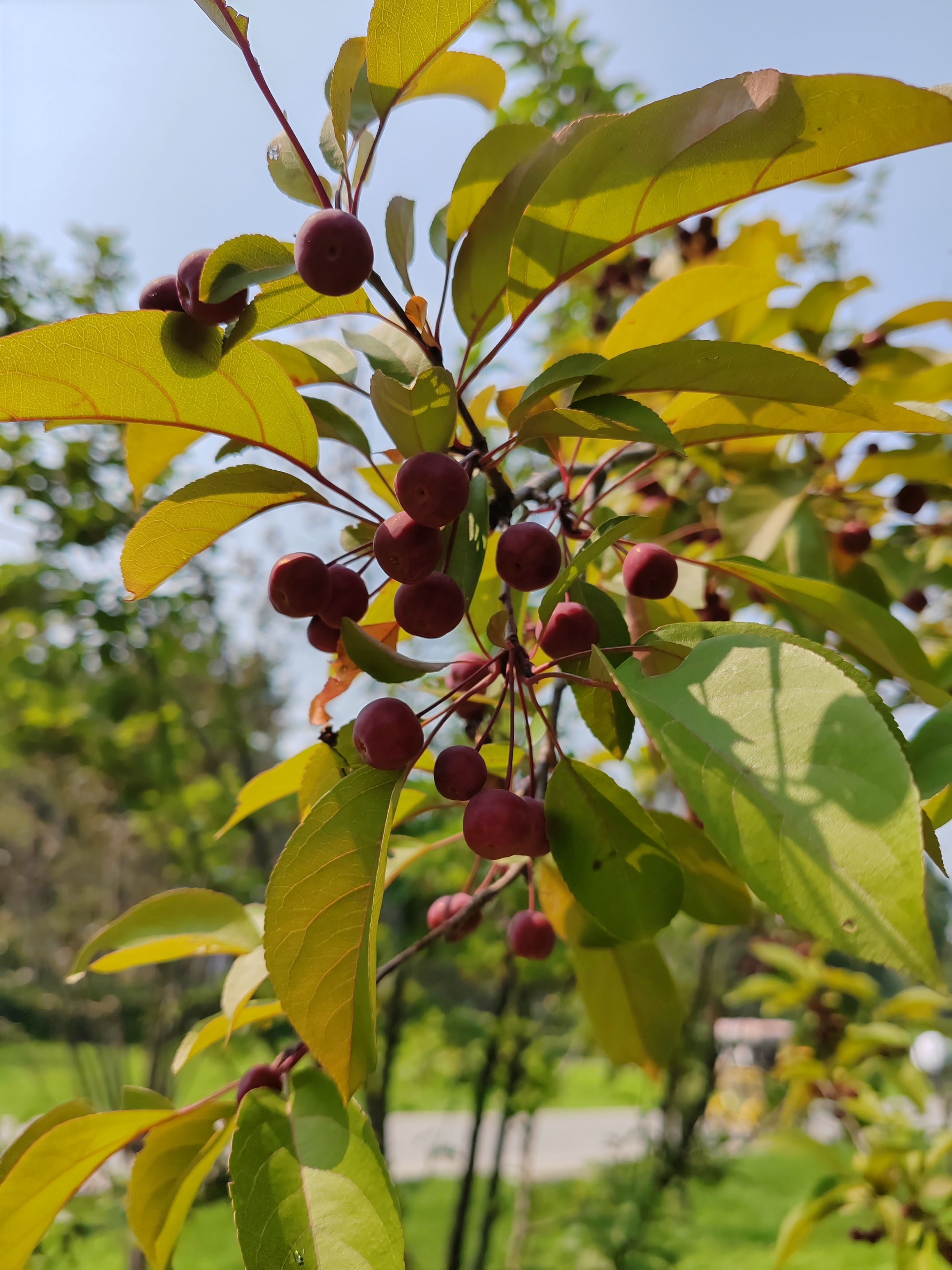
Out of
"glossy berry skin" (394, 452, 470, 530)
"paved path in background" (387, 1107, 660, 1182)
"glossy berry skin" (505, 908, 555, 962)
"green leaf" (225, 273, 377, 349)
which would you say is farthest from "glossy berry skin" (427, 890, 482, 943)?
"paved path in background" (387, 1107, 660, 1182)

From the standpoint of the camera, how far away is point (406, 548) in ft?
1.87

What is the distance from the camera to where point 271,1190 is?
57 centimetres

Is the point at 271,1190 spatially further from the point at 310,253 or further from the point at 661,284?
the point at 661,284

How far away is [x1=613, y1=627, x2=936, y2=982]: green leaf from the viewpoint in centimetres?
33

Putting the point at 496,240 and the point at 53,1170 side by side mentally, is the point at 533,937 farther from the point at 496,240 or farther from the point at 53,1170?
the point at 496,240

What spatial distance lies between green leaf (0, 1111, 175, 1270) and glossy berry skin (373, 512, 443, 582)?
53cm

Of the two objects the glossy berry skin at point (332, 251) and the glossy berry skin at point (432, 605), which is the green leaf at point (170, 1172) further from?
the glossy berry skin at point (332, 251)

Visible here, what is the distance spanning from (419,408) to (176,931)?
62 cm

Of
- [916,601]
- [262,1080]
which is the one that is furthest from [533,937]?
[916,601]

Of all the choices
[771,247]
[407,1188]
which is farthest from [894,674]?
[407,1188]

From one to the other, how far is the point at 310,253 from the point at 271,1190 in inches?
25.6

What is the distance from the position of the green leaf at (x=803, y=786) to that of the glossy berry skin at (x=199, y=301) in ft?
1.26

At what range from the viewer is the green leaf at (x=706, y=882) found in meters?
0.84

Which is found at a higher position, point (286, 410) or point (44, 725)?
point (44, 725)
